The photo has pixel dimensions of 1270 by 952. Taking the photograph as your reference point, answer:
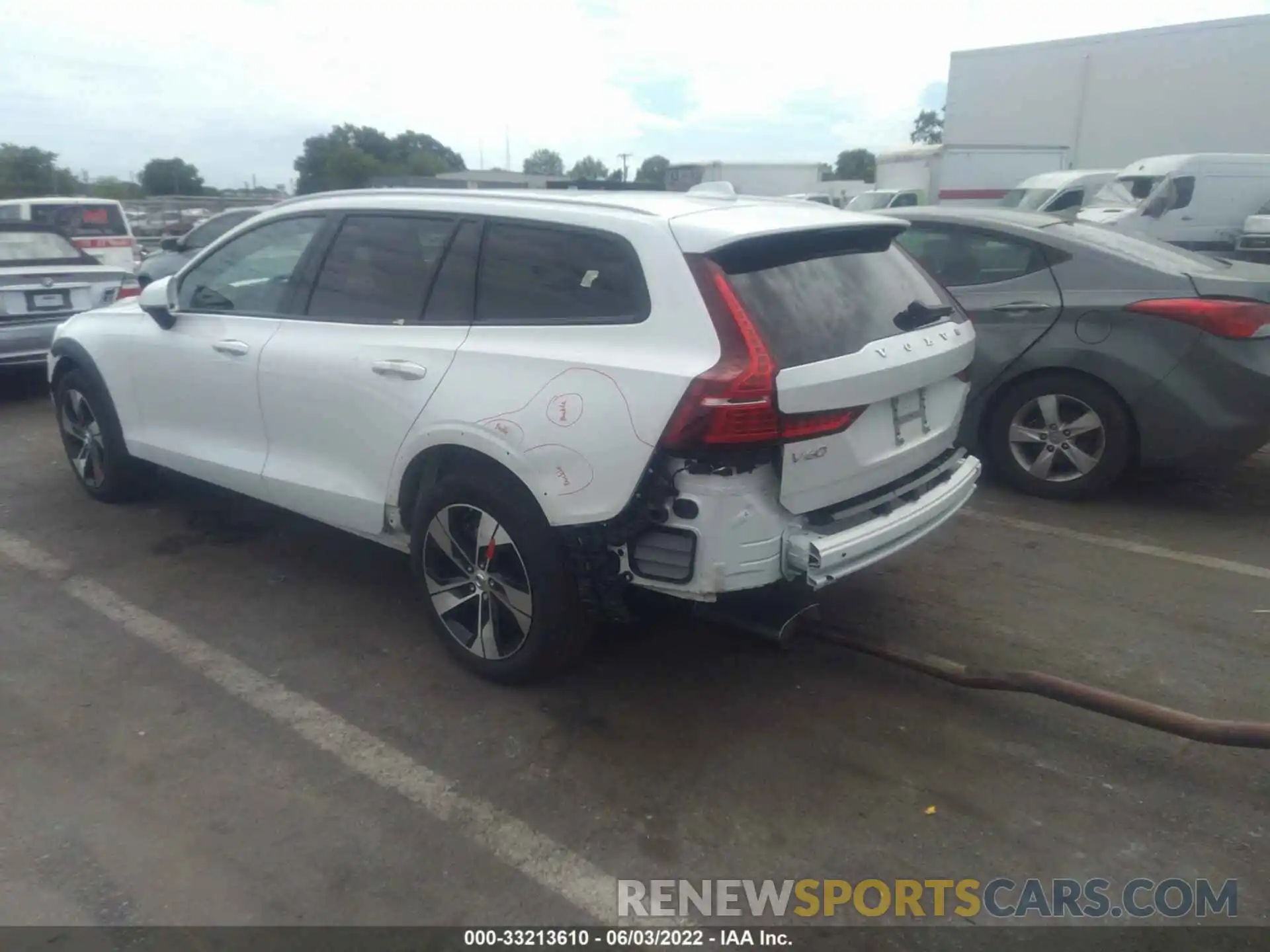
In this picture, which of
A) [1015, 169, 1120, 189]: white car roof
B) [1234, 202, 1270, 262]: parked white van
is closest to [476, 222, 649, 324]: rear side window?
[1234, 202, 1270, 262]: parked white van

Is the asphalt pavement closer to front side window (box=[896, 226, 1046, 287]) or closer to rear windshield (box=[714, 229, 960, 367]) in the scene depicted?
rear windshield (box=[714, 229, 960, 367])

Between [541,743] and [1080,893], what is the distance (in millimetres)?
1670

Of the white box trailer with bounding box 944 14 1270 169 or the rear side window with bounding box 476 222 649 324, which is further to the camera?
the white box trailer with bounding box 944 14 1270 169

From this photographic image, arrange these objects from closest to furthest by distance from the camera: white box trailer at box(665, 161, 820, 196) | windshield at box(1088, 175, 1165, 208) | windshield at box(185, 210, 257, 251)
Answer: windshield at box(185, 210, 257, 251), windshield at box(1088, 175, 1165, 208), white box trailer at box(665, 161, 820, 196)

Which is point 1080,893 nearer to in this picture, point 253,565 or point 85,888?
point 85,888

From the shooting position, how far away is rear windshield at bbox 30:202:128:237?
1343 cm

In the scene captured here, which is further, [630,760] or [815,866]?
[630,760]

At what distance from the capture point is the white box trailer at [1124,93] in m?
18.1

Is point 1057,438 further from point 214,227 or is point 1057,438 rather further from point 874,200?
point 874,200

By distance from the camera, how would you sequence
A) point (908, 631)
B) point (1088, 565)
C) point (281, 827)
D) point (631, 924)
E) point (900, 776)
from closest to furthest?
point (631, 924) → point (281, 827) → point (900, 776) → point (908, 631) → point (1088, 565)

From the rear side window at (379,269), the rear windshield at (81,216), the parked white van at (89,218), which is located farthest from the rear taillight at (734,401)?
the rear windshield at (81,216)

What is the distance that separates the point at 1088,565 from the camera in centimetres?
468

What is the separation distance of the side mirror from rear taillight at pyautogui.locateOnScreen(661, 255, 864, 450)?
3019 mm

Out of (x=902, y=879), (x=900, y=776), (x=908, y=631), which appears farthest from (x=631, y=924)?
(x=908, y=631)
